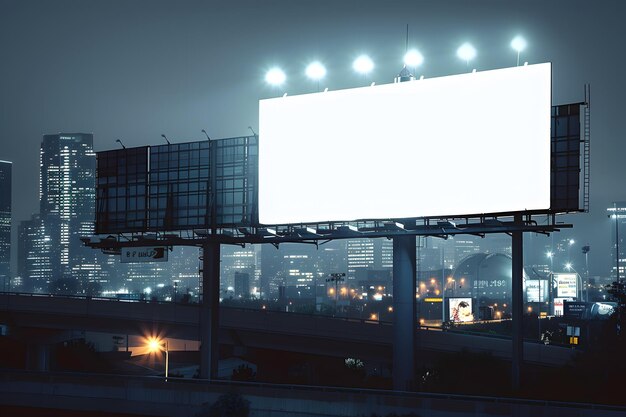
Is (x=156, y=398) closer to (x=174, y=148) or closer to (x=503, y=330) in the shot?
(x=174, y=148)

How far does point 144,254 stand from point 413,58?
21.5 m

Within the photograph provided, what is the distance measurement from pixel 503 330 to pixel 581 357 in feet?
170

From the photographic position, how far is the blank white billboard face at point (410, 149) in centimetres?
4119

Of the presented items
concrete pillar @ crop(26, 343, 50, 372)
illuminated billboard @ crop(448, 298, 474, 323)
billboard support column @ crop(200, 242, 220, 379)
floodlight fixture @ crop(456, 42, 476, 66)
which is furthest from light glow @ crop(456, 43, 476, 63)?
illuminated billboard @ crop(448, 298, 474, 323)

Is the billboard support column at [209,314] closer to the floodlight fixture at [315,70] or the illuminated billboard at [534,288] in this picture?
the floodlight fixture at [315,70]

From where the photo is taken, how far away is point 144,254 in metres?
53.9

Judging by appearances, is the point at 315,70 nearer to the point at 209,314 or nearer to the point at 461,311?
the point at 209,314

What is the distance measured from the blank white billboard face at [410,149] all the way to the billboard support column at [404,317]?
2860mm

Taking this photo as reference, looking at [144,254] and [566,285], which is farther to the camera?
[566,285]

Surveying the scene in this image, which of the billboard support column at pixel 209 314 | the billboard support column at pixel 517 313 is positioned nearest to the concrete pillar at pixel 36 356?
the billboard support column at pixel 209 314

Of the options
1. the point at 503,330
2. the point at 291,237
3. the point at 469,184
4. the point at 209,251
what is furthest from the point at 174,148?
the point at 503,330

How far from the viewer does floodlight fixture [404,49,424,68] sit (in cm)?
4581

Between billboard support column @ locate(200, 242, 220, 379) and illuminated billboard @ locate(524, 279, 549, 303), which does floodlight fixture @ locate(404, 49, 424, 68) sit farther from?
illuminated billboard @ locate(524, 279, 549, 303)

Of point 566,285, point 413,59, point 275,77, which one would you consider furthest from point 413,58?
point 566,285
